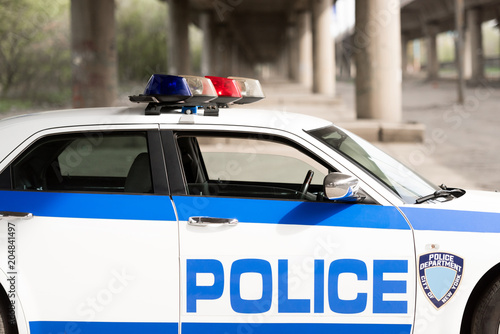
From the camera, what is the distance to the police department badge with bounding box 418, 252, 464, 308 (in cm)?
350

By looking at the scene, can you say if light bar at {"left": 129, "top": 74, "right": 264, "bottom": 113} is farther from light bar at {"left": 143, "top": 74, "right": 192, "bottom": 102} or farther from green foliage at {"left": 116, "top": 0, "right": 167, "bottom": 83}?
green foliage at {"left": 116, "top": 0, "right": 167, "bottom": 83}

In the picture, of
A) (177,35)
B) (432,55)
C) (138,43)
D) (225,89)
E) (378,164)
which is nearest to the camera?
(378,164)

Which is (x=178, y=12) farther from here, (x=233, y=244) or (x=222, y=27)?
(x=233, y=244)

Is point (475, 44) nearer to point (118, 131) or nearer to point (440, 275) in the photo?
point (440, 275)

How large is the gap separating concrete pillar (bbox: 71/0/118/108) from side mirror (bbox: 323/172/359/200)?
15.0 metres

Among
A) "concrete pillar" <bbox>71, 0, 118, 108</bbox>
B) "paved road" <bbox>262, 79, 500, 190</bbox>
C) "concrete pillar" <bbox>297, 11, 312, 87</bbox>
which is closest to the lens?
"paved road" <bbox>262, 79, 500, 190</bbox>

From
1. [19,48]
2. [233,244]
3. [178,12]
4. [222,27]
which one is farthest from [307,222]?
[222,27]

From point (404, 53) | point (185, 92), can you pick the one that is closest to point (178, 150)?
point (185, 92)

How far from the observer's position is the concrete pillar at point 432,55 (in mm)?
75875

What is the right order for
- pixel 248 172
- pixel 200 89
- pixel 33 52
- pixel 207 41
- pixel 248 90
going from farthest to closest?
pixel 207 41 < pixel 33 52 < pixel 248 172 < pixel 248 90 < pixel 200 89

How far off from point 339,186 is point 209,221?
68cm

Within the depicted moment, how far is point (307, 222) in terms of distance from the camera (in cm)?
354

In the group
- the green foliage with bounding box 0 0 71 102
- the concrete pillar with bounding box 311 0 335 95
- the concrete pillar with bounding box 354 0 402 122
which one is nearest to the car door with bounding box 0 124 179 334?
the concrete pillar with bounding box 354 0 402 122

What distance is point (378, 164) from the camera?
4156mm
